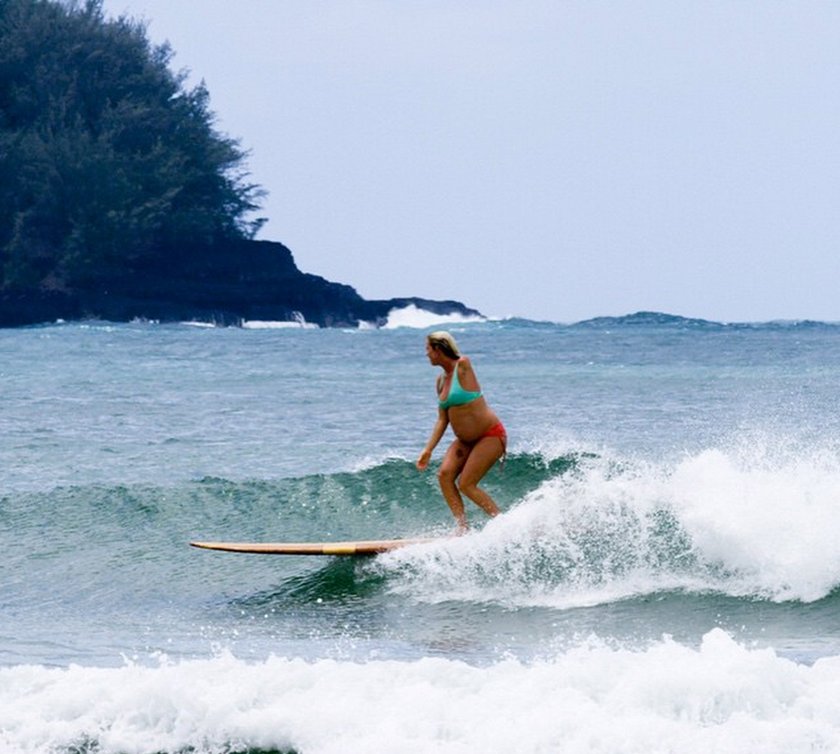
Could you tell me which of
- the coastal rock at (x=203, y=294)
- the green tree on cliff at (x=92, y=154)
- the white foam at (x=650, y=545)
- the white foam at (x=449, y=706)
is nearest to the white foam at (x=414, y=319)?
the coastal rock at (x=203, y=294)

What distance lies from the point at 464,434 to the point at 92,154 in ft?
231

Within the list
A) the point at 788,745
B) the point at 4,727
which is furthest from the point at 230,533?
the point at 788,745

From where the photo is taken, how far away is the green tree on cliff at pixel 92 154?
261 ft

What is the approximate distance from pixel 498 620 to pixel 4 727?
13.0 ft

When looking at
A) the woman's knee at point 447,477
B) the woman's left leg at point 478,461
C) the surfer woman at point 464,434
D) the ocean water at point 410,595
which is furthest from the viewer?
the woman's knee at point 447,477

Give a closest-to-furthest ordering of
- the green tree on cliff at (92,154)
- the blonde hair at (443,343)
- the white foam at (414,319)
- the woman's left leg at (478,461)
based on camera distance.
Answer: the blonde hair at (443,343) < the woman's left leg at (478,461) < the green tree on cliff at (92,154) < the white foam at (414,319)

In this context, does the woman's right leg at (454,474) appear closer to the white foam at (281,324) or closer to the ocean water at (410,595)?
the ocean water at (410,595)

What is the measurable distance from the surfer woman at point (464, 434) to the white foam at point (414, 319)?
7995 cm

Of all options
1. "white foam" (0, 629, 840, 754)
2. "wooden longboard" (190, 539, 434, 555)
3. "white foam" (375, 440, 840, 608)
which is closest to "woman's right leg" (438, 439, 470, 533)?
"white foam" (375, 440, 840, 608)

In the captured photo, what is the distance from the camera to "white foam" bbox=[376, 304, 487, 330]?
305 ft

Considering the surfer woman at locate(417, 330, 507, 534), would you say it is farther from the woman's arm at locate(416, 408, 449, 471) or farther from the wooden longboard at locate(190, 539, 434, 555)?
the wooden longboard at locate(190, 539, 434, 555)

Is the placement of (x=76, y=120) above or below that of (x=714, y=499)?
above

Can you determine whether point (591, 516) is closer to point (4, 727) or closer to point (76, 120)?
point (4, 727)

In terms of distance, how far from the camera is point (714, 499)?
11.7 metres
